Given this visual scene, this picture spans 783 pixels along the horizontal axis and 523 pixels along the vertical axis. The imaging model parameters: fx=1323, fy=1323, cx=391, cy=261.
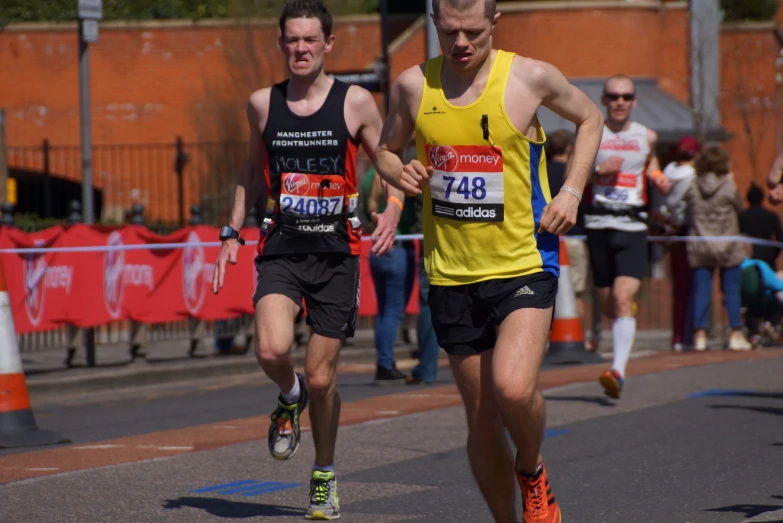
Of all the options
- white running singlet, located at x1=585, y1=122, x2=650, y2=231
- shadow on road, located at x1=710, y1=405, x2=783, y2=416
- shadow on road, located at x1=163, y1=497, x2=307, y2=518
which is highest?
white running singlet, located at x1=585, y1=122, x2=650, y2=231

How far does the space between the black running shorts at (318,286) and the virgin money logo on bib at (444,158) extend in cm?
129

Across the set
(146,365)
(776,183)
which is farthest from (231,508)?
(146,365)

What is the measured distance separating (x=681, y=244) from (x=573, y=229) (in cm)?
128

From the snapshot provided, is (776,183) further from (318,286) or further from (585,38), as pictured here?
(585,38)

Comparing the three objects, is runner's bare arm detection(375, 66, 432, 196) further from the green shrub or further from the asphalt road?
the green shrub

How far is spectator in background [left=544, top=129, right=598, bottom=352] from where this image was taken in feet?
39.5

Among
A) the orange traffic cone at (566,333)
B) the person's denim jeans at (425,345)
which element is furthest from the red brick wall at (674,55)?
the person's denim jeans at (425,345)

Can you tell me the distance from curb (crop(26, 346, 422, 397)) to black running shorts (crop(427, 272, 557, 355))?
688 centimetres

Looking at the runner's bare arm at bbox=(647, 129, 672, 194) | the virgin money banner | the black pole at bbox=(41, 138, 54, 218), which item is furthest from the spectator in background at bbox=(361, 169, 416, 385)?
the black pole at bbox=(41, 138, 54, 218)

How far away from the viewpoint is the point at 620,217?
30.4 ft

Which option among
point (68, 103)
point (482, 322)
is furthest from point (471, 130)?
point (68, 103)

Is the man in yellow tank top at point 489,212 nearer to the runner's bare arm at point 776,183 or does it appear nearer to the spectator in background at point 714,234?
the runner's bare arm at point 776,183

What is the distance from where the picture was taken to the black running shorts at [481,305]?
466cm

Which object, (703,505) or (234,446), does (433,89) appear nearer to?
(703,505)
